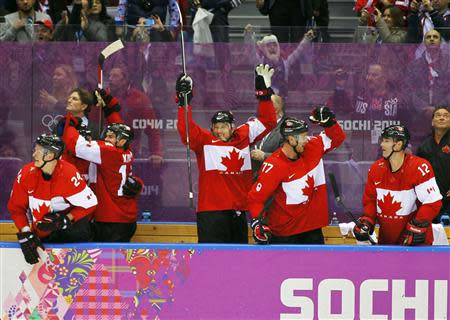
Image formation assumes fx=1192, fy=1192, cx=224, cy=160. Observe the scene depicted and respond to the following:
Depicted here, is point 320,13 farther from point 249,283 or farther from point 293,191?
point 249,283

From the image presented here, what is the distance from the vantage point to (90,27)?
10.2 metres

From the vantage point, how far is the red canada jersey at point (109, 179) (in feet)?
28.3

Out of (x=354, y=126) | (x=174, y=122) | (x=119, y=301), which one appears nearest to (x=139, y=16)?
(x=174, y=122)

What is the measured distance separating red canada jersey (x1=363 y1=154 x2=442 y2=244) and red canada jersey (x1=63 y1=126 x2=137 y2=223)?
1860mm

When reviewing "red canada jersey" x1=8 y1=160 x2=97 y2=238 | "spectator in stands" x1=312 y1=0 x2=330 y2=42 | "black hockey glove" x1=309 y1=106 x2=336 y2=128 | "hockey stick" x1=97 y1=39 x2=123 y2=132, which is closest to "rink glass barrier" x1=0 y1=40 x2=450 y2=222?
"hockey stick" x1=97 y1=39 x2=123 y2=132

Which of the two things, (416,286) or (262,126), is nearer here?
(416,286)

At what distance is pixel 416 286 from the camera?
23.9 ft

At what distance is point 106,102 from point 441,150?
104 inches

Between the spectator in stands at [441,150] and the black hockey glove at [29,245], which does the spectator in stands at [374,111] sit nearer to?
the spectator in stands at [441,150]

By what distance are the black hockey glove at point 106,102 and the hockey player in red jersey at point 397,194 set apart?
234cm

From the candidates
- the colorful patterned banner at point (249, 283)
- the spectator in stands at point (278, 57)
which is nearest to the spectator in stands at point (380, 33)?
the spectator in stands at point (278, 57)

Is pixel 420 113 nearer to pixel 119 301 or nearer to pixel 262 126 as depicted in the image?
pixel 262 126

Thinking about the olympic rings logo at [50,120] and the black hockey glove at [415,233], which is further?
the olympic rings logo at [50,120]

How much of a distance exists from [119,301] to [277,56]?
11.1 ft
